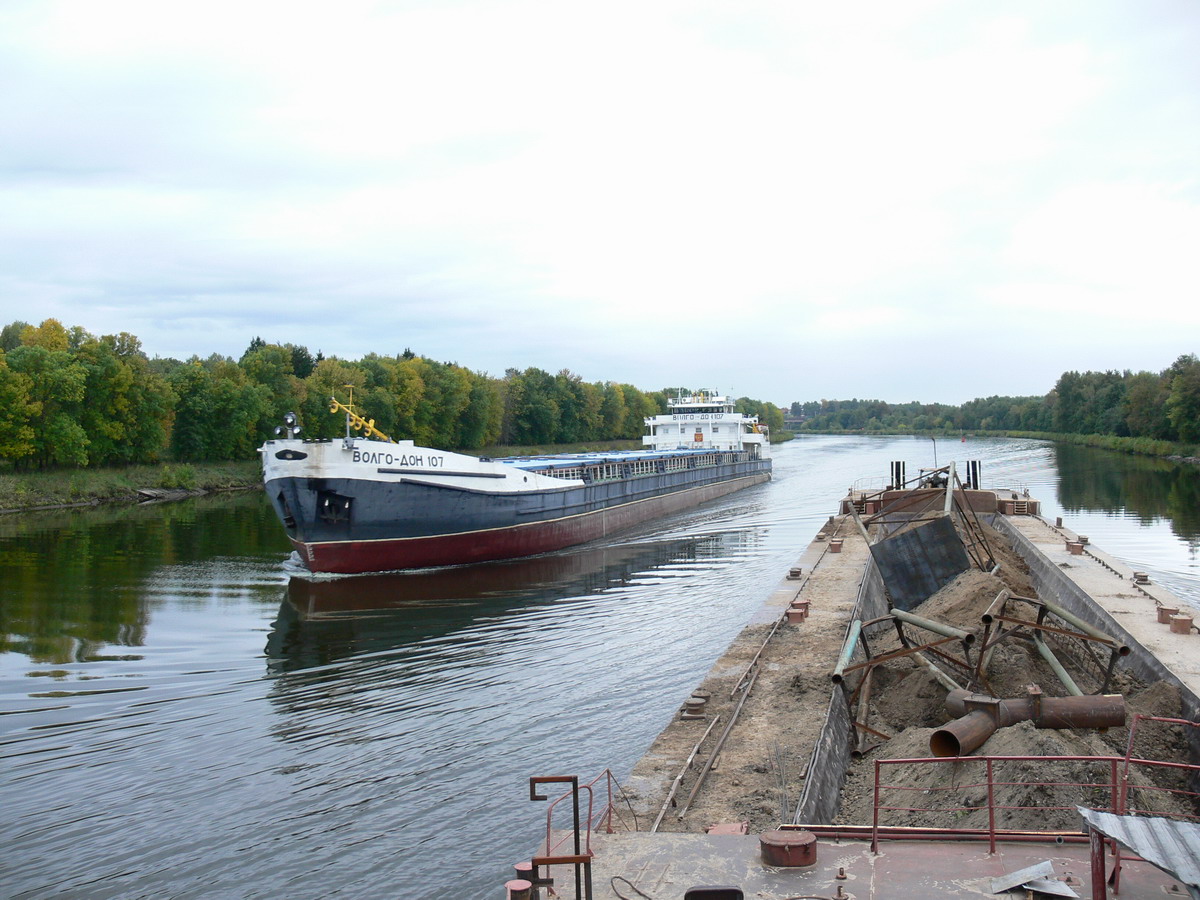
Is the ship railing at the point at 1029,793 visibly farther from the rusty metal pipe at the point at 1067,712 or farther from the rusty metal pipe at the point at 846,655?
the rusty metal pipe at the point at 846,655

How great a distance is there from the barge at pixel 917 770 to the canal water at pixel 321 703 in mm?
1337

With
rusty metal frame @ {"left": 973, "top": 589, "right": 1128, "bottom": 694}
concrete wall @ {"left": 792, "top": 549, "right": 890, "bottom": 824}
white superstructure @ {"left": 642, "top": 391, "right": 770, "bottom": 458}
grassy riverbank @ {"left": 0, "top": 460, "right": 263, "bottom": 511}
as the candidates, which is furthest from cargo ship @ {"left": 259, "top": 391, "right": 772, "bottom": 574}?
white superstructure @ {"left": 642, "top": 391, "right": 770, "bottom": 458}

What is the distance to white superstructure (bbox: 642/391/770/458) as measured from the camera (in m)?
60.0

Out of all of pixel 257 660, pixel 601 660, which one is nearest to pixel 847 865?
pixel 601 660

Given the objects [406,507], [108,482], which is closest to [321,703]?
[406,507]

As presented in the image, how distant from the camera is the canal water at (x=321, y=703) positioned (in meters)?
8.63

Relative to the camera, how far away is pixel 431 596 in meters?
21.0

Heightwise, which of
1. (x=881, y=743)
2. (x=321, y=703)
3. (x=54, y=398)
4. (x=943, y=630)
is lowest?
A: (x=321, y=703)

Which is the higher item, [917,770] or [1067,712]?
[1067,712]

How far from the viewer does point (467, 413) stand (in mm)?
79688

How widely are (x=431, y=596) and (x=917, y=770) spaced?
14020mm

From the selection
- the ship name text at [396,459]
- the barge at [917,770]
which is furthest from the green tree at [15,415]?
the barge at [917,770]

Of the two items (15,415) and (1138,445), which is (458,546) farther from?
(1138,445)

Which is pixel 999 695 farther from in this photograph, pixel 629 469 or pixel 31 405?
pixel 31 405
